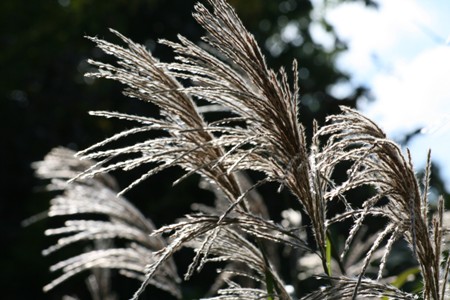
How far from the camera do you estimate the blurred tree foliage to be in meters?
9.55

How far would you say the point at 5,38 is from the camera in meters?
11.1

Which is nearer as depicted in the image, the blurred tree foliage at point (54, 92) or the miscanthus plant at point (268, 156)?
the miscanthus plant at point (268, 156)

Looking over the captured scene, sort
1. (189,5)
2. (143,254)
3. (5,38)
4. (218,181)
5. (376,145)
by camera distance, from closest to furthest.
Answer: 1. (376,145)
2. (218,181)
3. (143,254)
4. (189,5)
5. (5,38)

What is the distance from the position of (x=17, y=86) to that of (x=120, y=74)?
29.8ft

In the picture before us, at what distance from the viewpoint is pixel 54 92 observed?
1058 centimetres

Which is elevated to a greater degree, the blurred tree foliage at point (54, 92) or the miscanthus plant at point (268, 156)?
the blurred tree foliage at point (54, 92)

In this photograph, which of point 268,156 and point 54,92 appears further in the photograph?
point 54,92

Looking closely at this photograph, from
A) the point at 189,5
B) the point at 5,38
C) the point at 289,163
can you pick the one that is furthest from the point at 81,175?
the point at 5,38

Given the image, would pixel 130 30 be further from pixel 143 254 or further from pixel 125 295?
pixel 143 254

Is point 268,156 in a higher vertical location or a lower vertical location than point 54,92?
lower

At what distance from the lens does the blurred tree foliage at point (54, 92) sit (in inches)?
376

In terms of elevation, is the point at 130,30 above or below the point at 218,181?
above

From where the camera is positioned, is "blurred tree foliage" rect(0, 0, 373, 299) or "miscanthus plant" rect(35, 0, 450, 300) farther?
"blurred tree foliage" rect(0, 0, 373, 299)

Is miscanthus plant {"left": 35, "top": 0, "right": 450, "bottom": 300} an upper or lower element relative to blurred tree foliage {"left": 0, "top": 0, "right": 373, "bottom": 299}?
lower
